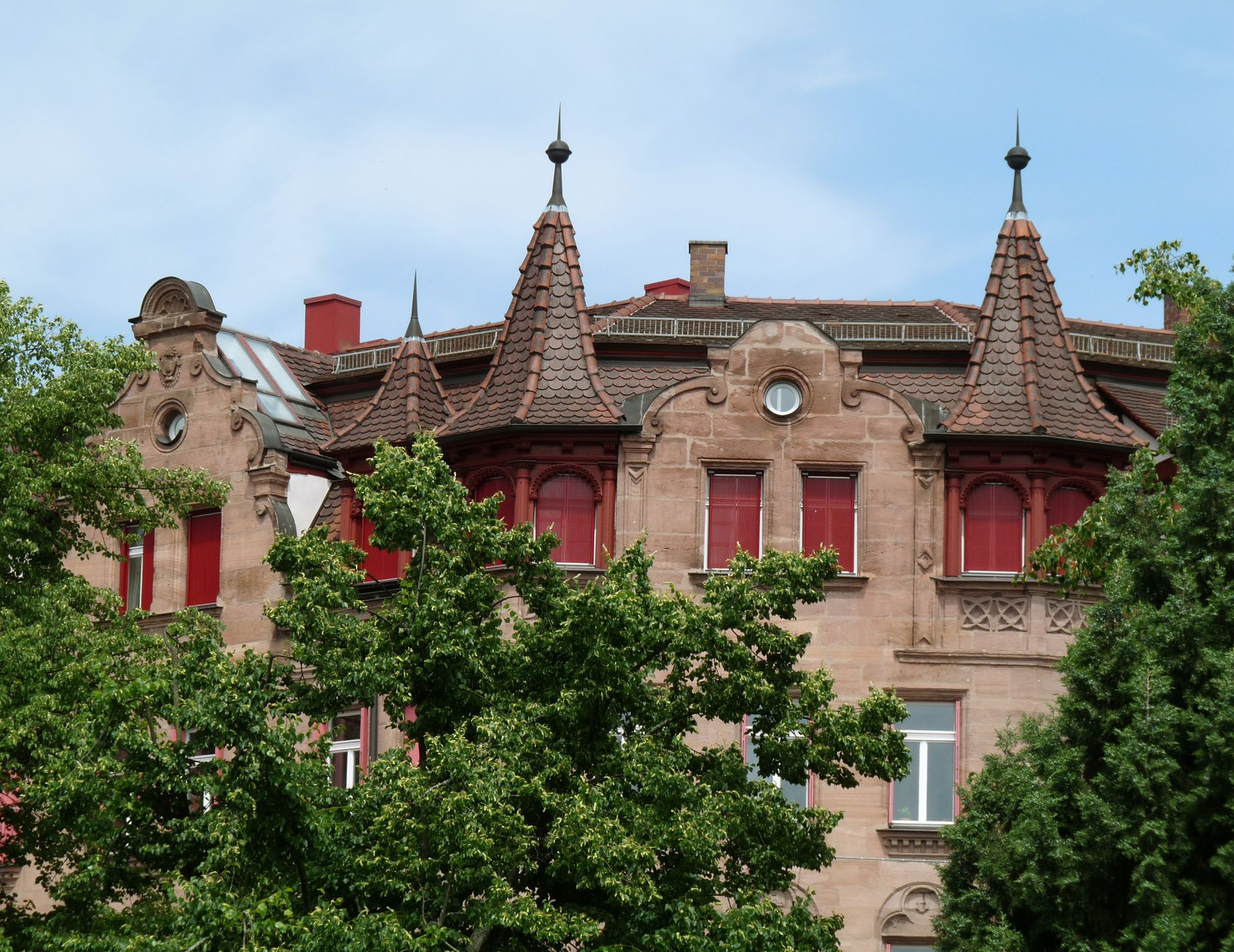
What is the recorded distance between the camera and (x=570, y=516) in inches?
1748

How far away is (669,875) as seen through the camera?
31641mm

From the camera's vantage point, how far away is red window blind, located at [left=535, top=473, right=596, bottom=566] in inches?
1742

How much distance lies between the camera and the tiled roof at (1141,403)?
1806 inches

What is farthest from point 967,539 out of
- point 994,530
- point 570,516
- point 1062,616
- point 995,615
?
point 570,516

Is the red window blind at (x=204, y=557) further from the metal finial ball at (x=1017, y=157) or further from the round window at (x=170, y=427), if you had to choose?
the metal finial ball at (x=1017, y=157)

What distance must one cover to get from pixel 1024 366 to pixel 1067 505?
253 cm

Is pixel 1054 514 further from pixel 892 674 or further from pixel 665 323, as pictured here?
pixel 665 323

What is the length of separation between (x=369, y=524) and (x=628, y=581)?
50.0 ft

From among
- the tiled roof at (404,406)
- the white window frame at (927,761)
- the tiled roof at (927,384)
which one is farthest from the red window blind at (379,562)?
the white window frame at (927,761)

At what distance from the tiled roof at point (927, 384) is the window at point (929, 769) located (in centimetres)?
564

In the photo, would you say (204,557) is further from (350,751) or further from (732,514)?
(732,514)

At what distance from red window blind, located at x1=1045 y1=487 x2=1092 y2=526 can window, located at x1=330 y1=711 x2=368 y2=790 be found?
12.7m

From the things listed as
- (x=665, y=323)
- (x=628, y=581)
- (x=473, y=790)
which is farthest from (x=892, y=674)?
(x=473, y=790)

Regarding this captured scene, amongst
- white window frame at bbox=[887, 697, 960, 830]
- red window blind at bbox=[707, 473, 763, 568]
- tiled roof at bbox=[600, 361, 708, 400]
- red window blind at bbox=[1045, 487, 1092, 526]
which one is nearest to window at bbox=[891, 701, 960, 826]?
white window frame at bbox=[887, 697, 960, 830]
